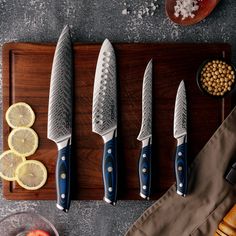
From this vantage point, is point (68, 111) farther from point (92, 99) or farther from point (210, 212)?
point (210, 212)

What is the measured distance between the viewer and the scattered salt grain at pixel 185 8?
1.03 meters

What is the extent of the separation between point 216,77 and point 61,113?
1.16ft

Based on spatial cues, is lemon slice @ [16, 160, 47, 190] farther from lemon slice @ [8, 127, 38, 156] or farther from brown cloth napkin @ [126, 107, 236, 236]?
brown cloth napkin @ [126, 107, 236, 236]

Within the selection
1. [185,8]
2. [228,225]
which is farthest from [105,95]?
[228,225]

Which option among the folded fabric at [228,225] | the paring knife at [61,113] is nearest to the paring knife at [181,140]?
the folded fabric at [228,225]

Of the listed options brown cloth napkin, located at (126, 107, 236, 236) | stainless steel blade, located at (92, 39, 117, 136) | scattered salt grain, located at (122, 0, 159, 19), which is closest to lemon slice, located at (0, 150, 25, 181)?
stainless steel blade, located at (92, 39, 117, 136)

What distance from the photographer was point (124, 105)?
103 centimetres

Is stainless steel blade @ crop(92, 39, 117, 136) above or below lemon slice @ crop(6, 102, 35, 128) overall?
above

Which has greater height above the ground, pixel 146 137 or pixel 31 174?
pixel 146 137

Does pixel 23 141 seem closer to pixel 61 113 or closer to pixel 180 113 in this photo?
→ pixel 61 113

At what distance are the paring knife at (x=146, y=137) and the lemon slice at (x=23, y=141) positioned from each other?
239 millimetres

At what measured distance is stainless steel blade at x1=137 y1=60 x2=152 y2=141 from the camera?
1.01 metres

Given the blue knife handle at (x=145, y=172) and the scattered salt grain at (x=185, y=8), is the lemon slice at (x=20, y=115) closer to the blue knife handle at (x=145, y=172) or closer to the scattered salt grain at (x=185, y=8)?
the blue knife handle at (x=145, y=172)

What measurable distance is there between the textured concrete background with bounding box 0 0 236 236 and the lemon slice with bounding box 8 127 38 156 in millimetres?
145
